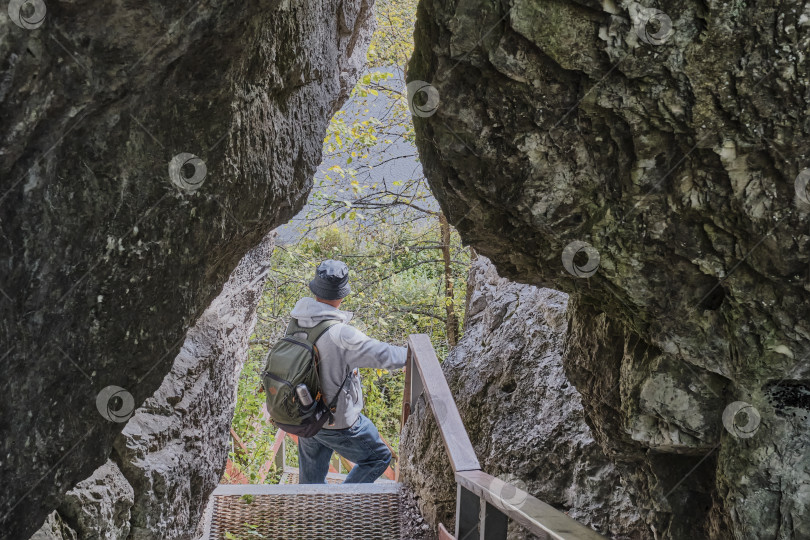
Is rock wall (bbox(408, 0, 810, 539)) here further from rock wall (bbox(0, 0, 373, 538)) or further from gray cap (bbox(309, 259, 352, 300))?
gray cap (bbox(309, 259, 352, 300))

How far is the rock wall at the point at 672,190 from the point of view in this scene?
197 cm

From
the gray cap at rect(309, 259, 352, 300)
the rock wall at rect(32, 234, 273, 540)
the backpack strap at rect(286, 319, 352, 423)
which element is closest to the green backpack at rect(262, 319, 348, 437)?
the backpack strap at rect(286, 319, 352, 423)

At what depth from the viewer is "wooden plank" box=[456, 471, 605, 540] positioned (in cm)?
232

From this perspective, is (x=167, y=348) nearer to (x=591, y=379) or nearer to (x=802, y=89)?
(x=591, y=379)

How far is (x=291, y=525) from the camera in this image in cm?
480

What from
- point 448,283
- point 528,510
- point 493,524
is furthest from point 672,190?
point 448,283

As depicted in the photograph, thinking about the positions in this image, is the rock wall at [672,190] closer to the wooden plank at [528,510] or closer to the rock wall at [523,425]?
the wooden plank at [528,510]

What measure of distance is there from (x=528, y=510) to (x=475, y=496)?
101 cm

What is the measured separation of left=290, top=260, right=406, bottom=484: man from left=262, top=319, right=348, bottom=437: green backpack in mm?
65

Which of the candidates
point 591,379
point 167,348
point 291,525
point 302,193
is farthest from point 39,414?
point 291,525

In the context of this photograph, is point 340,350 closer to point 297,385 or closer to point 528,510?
point 297,385

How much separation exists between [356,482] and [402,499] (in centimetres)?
41

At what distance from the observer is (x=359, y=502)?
5.25 m

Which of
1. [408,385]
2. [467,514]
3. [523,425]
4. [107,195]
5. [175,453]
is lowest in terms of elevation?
[467,514]
